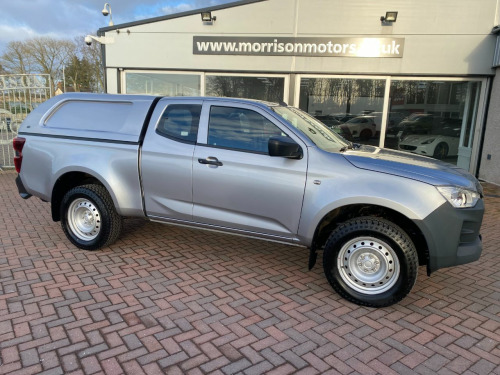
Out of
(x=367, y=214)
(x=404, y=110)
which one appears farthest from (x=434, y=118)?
(x=367, y=214)

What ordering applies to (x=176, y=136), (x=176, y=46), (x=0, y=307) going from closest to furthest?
(x=0, y=307) → (x=176, y=136) → (x=176, y=46)

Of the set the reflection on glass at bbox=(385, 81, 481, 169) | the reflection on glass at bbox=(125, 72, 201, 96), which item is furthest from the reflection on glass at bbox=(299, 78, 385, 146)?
the reflection on glass at bbox=(125, 72, 201, 96)

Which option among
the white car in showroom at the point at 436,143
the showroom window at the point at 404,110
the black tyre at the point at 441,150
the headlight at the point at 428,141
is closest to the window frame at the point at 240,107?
the showroom window at the point at 404,110

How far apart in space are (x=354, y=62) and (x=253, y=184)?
7.05m

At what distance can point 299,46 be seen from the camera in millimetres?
9797

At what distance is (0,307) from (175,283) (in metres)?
1.51

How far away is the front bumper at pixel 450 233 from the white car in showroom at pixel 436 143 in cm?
726

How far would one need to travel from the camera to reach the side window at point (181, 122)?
4207 millimetres

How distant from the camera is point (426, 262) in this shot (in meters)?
3.58

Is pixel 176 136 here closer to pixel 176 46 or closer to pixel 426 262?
pixel 426 262

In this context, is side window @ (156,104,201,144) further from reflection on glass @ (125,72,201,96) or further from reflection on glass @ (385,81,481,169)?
reflection on glass @ (385,81,481,169)

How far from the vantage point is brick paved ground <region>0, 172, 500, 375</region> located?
2723 mm

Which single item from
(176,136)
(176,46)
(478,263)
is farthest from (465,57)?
(176,136)

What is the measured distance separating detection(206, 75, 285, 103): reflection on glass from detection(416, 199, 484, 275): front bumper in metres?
7.41
